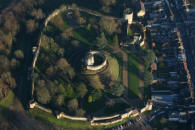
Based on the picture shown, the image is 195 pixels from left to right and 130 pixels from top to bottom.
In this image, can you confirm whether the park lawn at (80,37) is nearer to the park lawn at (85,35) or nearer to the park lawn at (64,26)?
the park lawn at (85,35)

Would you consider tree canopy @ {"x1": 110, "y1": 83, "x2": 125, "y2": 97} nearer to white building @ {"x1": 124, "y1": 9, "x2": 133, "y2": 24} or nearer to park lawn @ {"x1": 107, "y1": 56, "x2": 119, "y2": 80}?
park lawn @ {"x1": 107, "y1": 56, "x2": 119, "y2": 80}

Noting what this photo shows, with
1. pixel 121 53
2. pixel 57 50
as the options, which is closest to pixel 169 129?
pixel 121 53

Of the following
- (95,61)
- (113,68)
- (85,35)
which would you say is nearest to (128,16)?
(85,35)

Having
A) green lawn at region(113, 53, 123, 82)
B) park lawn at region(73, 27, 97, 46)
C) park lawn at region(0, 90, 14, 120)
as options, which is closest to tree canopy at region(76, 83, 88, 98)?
green lawn at region(113, 53, 123, 82)

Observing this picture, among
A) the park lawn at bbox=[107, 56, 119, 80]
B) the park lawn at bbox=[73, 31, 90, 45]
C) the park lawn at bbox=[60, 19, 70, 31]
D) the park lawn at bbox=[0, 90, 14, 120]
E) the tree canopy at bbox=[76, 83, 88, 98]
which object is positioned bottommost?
the park lawn at bbox=[0, 90, 14, 120]

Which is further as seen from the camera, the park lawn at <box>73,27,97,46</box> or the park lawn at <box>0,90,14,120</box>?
the park lawn at <box>73,27,97,46</box>

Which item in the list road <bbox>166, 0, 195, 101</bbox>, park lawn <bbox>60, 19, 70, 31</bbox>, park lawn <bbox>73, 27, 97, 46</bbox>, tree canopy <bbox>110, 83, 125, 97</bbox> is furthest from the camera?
park lawn <bbox>60, 19, 70, 31</bbox>

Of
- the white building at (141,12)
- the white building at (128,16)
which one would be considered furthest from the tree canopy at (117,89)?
the white building at (141,12)
